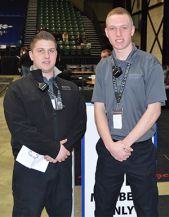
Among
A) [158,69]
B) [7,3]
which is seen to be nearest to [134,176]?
[158,69]

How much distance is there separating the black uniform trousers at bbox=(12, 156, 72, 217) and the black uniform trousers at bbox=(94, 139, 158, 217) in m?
0.22

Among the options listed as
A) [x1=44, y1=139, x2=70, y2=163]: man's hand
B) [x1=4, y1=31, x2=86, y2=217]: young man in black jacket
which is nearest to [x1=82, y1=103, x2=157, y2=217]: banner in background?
[x1=4, y1=31, x2=86, y2=217]: young man in black jacket

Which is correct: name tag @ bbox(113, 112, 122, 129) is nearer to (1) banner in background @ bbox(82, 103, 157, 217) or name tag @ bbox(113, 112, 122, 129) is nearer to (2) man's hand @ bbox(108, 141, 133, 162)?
(2) man's hand @ bbox(108, 141, 133, 162)

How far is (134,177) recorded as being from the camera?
204cm

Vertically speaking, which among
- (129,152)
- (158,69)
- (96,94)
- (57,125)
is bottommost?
(129,152)

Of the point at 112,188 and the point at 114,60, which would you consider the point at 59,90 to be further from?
→ the point at 112,188

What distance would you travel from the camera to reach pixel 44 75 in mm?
2088

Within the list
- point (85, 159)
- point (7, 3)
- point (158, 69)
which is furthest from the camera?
point (7, 3)

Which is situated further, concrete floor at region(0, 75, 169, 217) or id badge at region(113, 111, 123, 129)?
→ concrete floor at region(0, 75, 169, 217)

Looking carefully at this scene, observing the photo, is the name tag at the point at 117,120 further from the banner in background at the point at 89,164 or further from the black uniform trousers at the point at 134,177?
the banner in background at the point at 89,164

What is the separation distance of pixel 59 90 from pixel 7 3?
786 inches

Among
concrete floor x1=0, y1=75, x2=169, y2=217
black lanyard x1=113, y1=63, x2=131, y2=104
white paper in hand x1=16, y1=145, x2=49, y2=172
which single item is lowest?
concrete floor x1=0, y1=75, x2=169, y2=217

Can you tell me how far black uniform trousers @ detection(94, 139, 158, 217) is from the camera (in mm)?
2021

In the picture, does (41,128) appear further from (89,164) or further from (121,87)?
(89,164)
